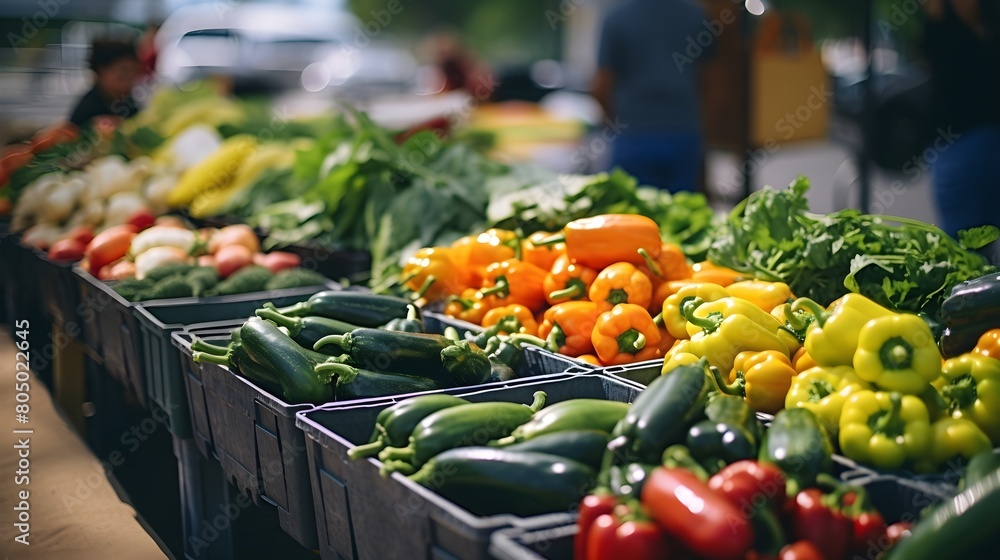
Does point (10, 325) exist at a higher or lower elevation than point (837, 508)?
lower

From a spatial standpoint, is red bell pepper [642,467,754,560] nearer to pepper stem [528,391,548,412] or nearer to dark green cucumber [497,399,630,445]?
dark green cucumber [497,399,630,445]

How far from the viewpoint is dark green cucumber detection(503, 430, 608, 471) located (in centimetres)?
229

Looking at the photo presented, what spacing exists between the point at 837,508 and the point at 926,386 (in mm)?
597

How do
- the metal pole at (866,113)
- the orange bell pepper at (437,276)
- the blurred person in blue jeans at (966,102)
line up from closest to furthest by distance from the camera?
the orange bell pepper at (437,276) < the blurred person in blue jeans at (966,102) < the metal pole at (866,113)

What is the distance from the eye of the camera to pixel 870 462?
2285 mm

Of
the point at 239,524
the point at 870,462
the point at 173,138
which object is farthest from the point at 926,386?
the point at 173,138

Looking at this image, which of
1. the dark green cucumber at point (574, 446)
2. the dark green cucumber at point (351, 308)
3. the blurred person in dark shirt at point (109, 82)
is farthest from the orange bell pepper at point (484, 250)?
the blurred person in dark shirt at point (109, 82)

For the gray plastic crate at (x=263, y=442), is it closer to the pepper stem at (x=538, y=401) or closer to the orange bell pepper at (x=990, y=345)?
the pepper stem at (x=538, y=401)

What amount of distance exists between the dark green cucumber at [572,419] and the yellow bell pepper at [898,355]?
61cm

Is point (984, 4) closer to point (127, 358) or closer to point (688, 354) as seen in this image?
point (688, 354)

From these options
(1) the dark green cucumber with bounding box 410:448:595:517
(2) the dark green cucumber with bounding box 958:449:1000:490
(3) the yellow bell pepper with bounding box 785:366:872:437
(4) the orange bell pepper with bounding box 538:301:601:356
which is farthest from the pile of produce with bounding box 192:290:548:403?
(2) the dark green cucumber with bounding box 958:449:1000:490

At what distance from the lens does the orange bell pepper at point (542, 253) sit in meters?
4.07

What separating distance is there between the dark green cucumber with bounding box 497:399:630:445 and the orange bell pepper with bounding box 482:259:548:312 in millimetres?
1380

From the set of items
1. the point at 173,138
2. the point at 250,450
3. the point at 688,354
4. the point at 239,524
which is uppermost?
the point at 173,138
